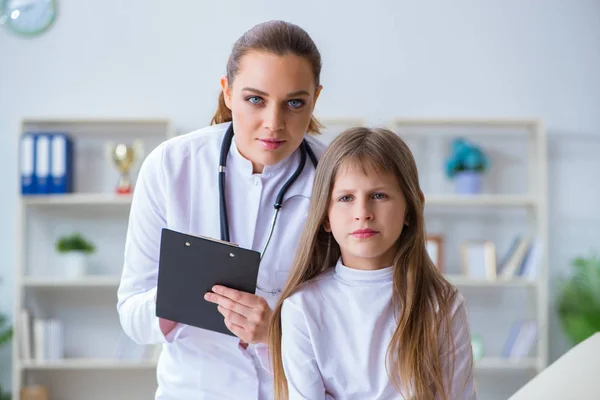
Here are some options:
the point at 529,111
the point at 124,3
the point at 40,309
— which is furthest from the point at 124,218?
the point at 529,111

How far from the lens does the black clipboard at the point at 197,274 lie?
1666mm

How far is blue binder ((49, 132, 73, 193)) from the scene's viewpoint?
4.46 metres

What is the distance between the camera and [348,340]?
162 centimetres

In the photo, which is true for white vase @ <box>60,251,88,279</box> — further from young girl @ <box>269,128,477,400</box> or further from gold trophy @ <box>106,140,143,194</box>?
young girl @ <box>269,128,477,400</box>

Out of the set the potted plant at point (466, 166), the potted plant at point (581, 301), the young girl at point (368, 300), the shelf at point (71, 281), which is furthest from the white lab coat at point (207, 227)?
the potted plant at point (581, 301)

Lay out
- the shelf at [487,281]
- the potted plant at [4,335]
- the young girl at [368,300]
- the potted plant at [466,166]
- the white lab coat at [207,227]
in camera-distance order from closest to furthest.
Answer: the young girl at [368,300], the white lab coat at [207,227], the potted plant at [4,335], the shelf at [487,281], the potted plant at [466,166]

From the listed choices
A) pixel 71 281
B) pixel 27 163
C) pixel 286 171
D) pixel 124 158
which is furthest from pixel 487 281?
pixel 286 171

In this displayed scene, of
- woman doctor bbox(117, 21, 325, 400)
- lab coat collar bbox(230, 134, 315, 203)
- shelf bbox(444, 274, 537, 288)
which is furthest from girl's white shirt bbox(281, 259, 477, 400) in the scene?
shelf bbox(444, 274, 537, 288)

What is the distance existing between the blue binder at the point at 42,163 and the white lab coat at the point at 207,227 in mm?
2757

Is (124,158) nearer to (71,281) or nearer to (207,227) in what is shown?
(71,281)

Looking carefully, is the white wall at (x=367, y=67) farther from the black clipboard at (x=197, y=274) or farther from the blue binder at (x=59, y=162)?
the black clipboard at (x=197, y=274)

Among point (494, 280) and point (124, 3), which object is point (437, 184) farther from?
point (124, 3)

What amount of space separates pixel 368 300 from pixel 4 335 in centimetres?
329

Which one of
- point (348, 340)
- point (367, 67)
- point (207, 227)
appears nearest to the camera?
point (348, 340)
